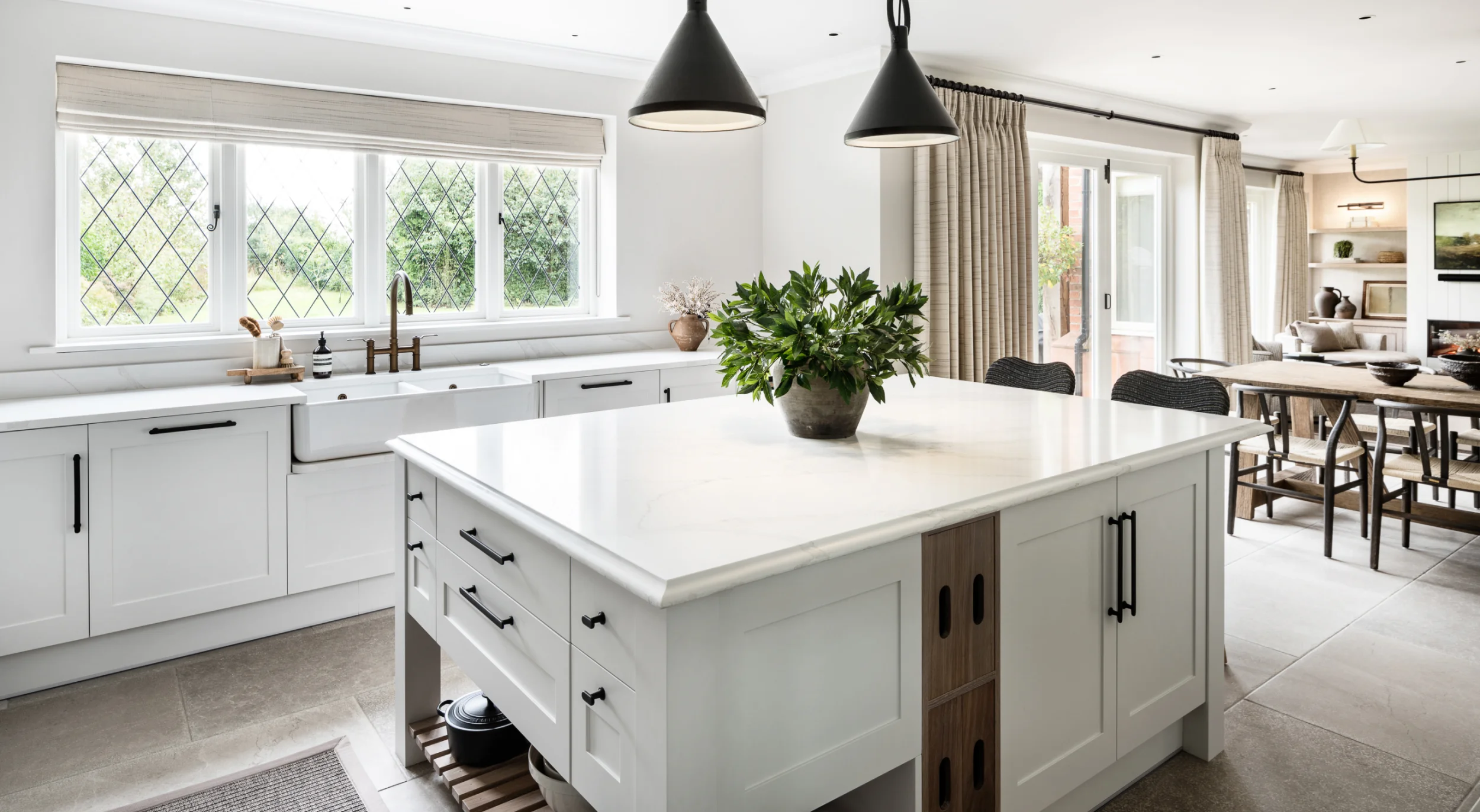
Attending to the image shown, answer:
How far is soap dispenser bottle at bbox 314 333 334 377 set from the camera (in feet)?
12.2

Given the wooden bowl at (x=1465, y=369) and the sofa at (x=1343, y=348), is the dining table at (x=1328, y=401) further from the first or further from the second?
the sofa at (x=1343, y=348)

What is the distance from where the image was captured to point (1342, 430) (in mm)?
4070

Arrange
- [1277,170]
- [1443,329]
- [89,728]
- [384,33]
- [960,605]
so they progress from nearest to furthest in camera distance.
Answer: [960,605], [89,728], [384,33], [1443,329], [1277,170]

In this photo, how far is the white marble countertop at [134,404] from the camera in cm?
278

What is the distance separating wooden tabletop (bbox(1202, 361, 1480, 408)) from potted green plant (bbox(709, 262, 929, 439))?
3.00 meters

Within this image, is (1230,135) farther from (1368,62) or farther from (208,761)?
(208,761)

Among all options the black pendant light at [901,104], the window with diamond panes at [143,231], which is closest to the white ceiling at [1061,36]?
the window with diamond panes at [143,231]

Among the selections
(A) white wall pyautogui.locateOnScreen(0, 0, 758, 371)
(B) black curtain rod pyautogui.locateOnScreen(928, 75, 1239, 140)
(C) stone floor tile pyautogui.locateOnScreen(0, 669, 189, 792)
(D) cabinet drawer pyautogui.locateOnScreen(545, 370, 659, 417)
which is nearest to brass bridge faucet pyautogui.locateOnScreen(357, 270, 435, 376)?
(A) white wall pyautogui.locateOnScreen(0, 0, 758, 371)

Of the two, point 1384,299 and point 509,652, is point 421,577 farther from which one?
point 1384,299

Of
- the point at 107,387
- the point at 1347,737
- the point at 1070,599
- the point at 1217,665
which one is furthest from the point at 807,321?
the point at 107,387

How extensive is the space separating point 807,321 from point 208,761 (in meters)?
1.98

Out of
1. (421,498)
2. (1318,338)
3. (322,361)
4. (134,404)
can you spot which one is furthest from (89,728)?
(1318,338)

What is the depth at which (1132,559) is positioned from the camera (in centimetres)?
194

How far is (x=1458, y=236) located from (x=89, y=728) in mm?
10760
